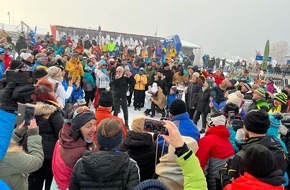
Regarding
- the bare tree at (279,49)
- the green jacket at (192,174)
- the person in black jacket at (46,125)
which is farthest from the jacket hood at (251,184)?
the bare tree at (279,49)

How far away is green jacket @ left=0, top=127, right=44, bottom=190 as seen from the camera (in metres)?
2.32

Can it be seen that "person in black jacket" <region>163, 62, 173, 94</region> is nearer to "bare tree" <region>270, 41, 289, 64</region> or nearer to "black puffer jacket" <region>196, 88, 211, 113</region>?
"black puffer jacket" <region>196, 88, 211, 113</region>

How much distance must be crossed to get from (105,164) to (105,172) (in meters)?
0.06

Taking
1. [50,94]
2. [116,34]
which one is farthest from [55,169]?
[116,34]

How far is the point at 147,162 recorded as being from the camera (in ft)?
9.34

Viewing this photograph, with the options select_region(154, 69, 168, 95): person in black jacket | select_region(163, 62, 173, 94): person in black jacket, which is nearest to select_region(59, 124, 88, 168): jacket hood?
select_region(154, 69, 168, 95): person in black jacket

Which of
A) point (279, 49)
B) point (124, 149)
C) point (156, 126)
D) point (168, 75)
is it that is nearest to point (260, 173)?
point (156, 126)

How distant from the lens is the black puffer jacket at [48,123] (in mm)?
3393

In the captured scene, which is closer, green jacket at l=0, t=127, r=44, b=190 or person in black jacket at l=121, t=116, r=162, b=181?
green jacket at l=0, t=127, r=44, b=190

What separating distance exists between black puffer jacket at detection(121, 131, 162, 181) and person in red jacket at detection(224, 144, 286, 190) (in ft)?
3.35

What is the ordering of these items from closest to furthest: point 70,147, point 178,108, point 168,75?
point 70,147 < point 178,108 < point 168,75

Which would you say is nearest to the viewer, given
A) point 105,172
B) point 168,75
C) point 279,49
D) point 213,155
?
point 105,172

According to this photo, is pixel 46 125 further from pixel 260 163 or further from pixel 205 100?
pixel 205 100

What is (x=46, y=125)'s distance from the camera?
11.3ft
